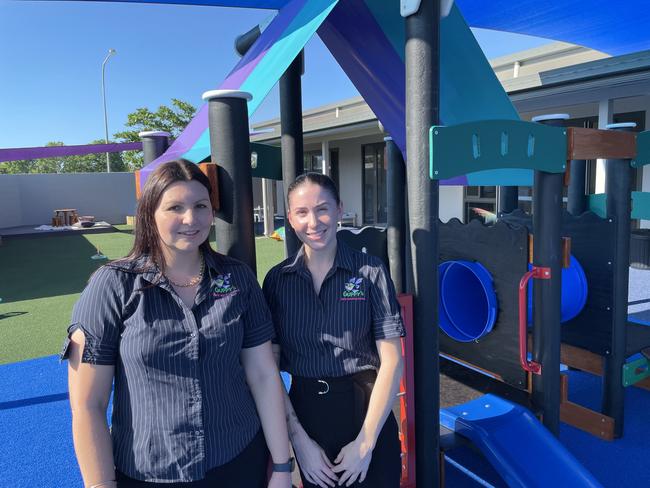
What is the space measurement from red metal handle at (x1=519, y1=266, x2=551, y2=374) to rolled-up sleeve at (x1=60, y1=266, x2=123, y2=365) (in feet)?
6.63

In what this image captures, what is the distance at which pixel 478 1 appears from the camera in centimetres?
414

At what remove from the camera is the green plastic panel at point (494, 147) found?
1.84 m

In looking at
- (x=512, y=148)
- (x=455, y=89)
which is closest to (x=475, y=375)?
(x=512, y=148)

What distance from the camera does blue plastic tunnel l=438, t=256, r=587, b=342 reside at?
3.21 meters

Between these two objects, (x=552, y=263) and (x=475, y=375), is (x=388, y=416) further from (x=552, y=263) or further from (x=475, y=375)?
(x=475, y=375)

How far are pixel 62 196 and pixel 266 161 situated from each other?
20.1m

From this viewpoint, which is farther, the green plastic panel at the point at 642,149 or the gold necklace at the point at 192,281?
the green plastic panel at the point at 642,149

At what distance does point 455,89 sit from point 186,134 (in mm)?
1875

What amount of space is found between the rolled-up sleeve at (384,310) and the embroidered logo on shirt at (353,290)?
4 centimetres

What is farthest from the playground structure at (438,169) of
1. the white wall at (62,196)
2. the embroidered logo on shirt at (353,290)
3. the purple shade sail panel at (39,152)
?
the white wall at (62,196)

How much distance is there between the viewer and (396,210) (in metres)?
3.31

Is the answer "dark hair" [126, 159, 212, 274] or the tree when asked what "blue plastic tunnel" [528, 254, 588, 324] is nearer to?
"dark hair" [126, 159, 212, 274]

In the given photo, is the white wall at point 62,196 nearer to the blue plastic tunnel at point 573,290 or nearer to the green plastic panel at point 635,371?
the blue plastic tunnel at point 573,290

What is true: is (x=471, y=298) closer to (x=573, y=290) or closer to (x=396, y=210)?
(x=573, y=290)
